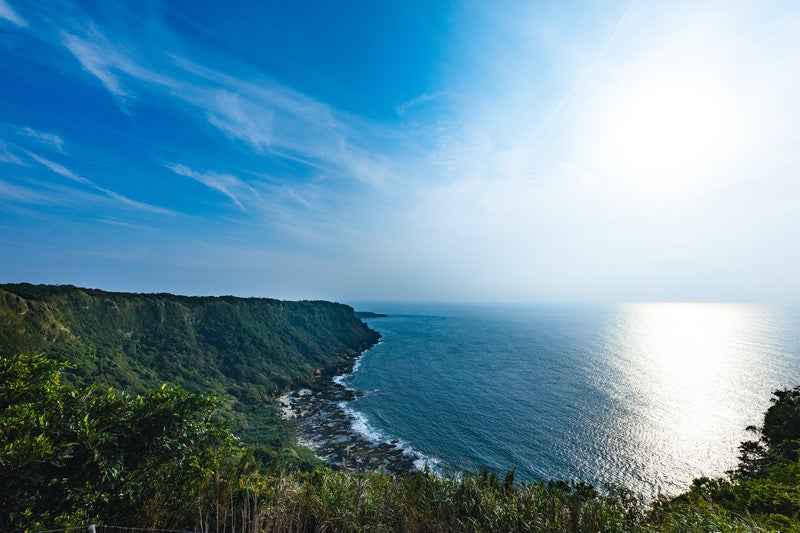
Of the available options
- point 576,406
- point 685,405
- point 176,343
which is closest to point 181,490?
point 576,406

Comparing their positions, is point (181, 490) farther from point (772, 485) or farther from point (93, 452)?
point (772, 485)

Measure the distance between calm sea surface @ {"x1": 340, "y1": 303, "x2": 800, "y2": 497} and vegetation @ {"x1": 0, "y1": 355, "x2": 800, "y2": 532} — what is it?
62.6 feet

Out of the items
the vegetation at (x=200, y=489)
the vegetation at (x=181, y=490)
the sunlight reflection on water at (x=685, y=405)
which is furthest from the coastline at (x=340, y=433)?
the sunlight reflection on water at (x=685, y=405)

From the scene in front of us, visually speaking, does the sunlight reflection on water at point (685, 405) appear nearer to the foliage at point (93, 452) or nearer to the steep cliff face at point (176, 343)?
the foliage at point (93, 452)

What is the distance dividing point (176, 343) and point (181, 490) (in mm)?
60813

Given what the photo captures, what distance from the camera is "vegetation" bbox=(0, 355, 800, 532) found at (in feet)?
23.5

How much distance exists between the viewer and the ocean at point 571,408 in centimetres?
3359

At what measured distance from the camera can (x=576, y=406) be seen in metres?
47.4

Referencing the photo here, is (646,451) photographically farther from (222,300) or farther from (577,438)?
(222,300)

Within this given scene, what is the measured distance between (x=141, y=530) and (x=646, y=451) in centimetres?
4722

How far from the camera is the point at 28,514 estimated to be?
7016 mm

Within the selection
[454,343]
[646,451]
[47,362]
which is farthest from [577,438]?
[454,343]

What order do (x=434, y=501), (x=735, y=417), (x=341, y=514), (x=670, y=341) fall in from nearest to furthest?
1. (x=341, y=514)
2. (x=434, y=501)
3. (x=735, y=417)
4. (x=670, y=341)

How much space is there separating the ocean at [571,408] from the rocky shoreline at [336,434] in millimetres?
450
